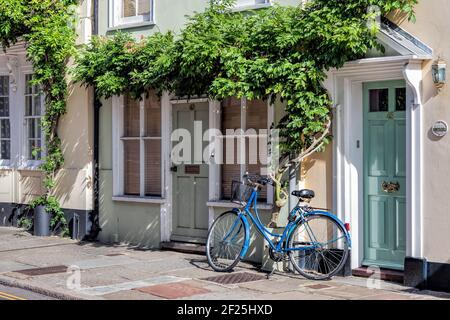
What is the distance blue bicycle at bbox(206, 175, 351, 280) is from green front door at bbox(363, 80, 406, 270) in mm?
539

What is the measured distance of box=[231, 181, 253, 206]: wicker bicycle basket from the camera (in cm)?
995

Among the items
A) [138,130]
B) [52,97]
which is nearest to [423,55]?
[138,130]

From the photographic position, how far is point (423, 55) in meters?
8.62

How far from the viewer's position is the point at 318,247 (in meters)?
9.35

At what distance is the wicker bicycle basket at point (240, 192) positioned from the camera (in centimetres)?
995

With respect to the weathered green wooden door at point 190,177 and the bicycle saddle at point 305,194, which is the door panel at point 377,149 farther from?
the weathered green wooden door at point 190,177

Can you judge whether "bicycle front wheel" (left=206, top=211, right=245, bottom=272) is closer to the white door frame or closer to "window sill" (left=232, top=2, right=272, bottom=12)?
the white door frame

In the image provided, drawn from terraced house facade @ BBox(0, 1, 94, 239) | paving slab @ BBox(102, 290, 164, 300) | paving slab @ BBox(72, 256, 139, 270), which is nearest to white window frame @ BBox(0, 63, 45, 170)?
terraced house facade @ BBox(0, 1, 94, 239)

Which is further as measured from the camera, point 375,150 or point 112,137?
point 112,137

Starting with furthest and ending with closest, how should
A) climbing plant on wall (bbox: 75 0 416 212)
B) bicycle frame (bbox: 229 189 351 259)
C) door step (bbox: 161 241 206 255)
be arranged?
door step (bbox: 161 241 206 255)
bicycle frame (bbox: 229 189 351 259)
climbing plant on wall (bbox: 75 0 416 212)

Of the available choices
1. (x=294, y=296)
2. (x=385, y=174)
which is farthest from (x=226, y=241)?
(x=385, y=174)

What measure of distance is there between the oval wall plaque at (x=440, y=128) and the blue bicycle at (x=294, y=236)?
163 cm

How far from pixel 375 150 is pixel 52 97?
22.1 ft

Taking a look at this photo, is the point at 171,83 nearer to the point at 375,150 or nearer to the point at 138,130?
the point at 138,130
